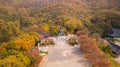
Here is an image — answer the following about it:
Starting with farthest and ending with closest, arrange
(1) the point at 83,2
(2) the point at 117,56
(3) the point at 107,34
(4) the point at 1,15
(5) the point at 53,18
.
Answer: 1. (1) the point at 83,2
2. (4) the point at 1,15
3. (5) the point at 53,18
4. (3) the point at 107,34
5. (2) the point at 117,56

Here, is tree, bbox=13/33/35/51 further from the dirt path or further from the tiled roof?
the tiled roof

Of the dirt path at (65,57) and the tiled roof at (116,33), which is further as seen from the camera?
the tiled roof at (116,33)

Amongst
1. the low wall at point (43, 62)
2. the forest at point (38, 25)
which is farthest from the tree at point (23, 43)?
the low wall at point (43, 62)

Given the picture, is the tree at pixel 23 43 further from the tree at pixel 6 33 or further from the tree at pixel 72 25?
the tree at pixel 72 25

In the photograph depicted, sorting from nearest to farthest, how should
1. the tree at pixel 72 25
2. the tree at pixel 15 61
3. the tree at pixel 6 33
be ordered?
the tree at pixel 15 61, the tree at pixel 6 33, the tree at pixel 72 25

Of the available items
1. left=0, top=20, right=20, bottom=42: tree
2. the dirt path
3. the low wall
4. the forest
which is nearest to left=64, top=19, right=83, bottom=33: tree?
the forest

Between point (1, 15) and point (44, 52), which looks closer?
point (44, 52)

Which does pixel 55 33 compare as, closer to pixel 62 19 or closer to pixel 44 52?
pixel 62 19

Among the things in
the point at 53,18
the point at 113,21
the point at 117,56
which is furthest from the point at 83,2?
the point at 117,56
